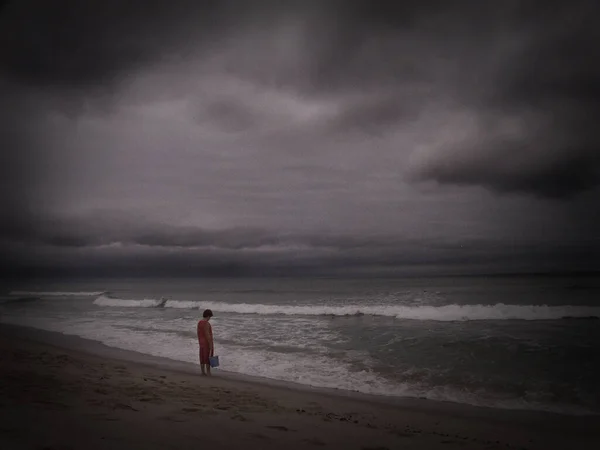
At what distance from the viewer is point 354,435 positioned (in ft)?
15.7

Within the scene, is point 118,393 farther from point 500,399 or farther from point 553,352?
point 553,352

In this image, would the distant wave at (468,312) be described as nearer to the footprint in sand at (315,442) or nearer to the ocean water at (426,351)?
the ocean water at (426,351)

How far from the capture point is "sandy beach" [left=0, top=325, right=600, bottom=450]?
405cm

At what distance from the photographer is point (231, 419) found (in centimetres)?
514

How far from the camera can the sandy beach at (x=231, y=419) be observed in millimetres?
4047

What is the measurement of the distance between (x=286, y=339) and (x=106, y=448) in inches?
437

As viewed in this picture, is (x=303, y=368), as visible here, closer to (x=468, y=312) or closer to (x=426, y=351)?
(x=426, y=351)

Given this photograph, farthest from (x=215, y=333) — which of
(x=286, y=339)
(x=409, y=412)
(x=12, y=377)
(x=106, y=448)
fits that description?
(x=106, y=448)

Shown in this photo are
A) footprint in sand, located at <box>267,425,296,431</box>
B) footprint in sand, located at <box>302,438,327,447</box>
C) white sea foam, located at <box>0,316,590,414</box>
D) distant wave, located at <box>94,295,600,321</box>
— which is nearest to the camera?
footprint in sand, located at <box>302,438,327,447</box>

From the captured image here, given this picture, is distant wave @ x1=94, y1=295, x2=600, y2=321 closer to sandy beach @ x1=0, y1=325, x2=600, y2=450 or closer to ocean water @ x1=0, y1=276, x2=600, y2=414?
A: ocean water @ x1=0, y1=276, x2=600, y2=414

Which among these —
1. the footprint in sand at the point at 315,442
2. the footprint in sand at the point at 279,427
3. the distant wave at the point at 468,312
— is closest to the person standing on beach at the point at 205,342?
the footprint in sand at the point at 279,427

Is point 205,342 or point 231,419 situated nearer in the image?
point 231,419

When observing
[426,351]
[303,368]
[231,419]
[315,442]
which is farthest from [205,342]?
[426,351]

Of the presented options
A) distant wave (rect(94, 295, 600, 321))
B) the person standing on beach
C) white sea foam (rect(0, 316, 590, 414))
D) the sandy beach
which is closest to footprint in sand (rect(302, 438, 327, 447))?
the sandy beach
